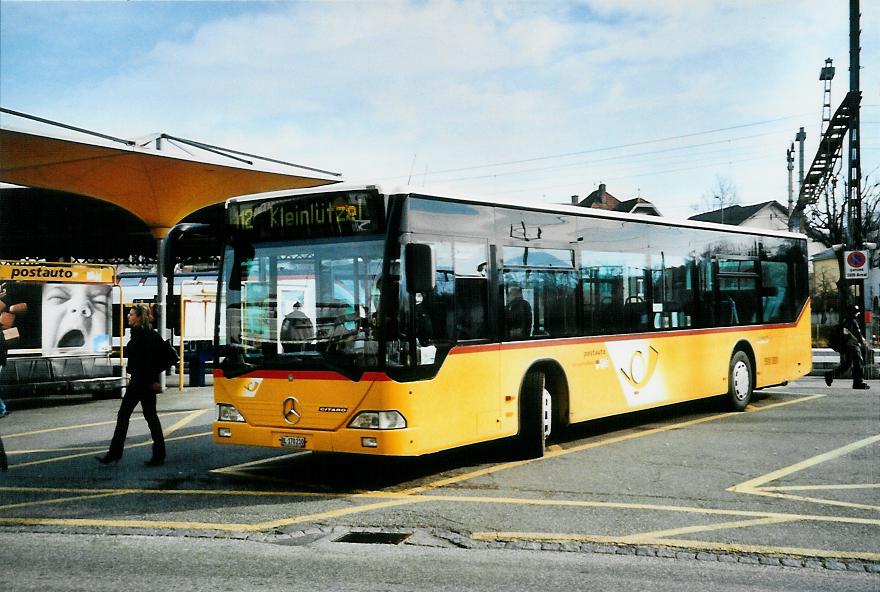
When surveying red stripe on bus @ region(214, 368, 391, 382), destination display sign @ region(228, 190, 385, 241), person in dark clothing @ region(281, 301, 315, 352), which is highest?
destination display sign @ region(228, 190, 385, 241)

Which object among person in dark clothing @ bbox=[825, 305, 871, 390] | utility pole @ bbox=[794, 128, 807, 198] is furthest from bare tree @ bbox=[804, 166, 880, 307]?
person in dark clothing @ bbox=[825, 305, 871, 390]

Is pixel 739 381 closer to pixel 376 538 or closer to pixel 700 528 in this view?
pixel 700 528

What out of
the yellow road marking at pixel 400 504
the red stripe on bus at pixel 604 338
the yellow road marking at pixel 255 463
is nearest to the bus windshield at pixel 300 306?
the red stripe on bus at pixel 604 338

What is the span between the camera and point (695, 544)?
257 inches

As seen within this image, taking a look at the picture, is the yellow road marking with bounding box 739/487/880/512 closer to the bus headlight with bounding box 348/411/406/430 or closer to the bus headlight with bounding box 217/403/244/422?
the bus headlight with bounding box 348/411/406/430

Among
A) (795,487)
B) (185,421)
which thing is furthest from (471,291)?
(185,421)

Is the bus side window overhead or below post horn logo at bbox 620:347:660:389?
overhead

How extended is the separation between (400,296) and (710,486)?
11.1 ft

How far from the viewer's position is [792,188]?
45.5 meters

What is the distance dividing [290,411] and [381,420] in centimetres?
101

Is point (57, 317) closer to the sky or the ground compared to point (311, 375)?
closer to the sky

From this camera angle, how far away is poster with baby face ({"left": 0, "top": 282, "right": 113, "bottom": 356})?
17922mm

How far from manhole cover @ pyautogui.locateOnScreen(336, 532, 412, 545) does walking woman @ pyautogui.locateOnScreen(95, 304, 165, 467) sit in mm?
4222

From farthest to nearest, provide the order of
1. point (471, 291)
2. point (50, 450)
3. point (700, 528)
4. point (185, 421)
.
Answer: point (185, 421) < point (50, 450) < point (471, 291) < point (700, 528)
